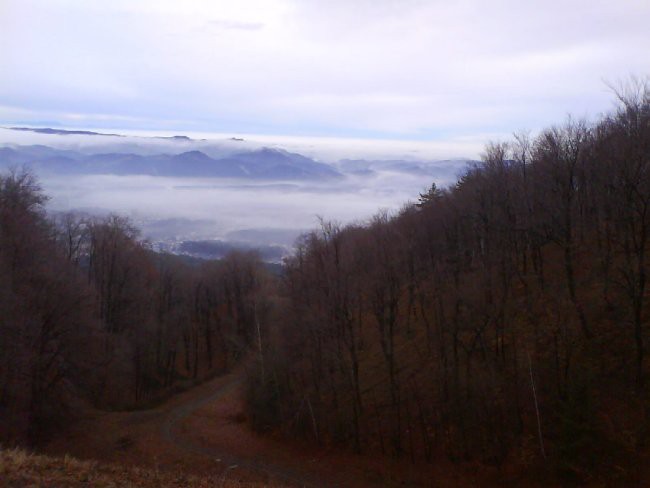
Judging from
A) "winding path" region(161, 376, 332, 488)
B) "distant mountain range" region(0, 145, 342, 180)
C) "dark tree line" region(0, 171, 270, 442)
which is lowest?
"winding path" region(161, 376, 332, 488)

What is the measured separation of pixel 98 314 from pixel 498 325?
28.7 m

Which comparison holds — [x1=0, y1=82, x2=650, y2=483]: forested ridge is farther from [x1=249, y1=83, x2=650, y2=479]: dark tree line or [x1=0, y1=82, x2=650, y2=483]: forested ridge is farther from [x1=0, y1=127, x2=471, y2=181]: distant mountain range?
[x1=0, y1=127, x2=471, y2=181]: distant mountain range

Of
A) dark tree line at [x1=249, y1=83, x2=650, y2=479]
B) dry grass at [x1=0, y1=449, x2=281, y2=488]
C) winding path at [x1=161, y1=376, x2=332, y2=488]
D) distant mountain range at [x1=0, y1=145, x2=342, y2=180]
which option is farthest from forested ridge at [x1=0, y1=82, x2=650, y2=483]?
distant mountain range at [x1=0, y1=145, x2=342, y2=180]

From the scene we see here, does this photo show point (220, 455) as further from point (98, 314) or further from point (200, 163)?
point (200, 163)

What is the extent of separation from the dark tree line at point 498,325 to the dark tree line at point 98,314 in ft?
27.2

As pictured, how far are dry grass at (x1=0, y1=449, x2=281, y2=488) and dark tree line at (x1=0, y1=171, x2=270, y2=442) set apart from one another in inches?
432

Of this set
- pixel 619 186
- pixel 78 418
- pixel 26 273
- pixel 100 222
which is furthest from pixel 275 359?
pixel 100 222

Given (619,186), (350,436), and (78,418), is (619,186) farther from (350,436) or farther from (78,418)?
(78,418)

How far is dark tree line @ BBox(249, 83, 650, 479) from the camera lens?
20.3m

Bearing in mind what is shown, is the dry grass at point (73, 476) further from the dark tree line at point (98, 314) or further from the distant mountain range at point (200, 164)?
A: the distant mountain range at point (200, 164)

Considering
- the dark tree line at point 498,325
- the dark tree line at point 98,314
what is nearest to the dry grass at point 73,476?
the dark tree line at point 98,314

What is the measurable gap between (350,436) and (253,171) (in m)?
155

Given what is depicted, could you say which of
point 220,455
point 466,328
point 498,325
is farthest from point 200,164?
point 498,325

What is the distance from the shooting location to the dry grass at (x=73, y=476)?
34.4 ft
